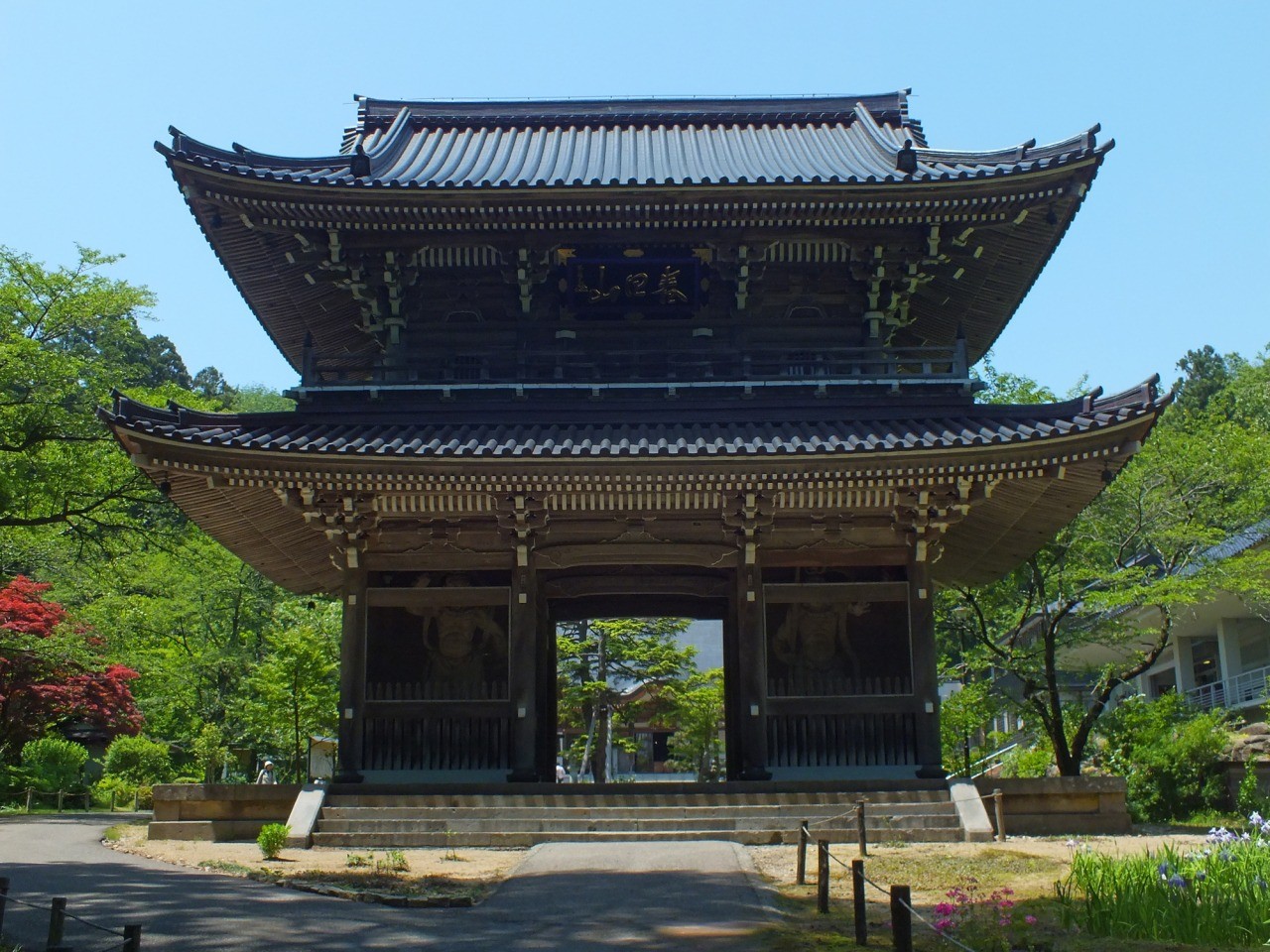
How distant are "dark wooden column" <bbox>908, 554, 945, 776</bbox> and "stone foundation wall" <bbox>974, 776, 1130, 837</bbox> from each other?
1.01 meters

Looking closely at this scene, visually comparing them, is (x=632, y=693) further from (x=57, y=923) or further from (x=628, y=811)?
(x=57, y=923)

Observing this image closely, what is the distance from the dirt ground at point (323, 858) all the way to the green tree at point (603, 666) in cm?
1968

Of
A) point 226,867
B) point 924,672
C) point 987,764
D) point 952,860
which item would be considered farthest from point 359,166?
point 987,764

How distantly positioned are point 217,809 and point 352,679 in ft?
8.58

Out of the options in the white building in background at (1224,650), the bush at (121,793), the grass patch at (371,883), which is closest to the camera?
the grass patch at (371,883)

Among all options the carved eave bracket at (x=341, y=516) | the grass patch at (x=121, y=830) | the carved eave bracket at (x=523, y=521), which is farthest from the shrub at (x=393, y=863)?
the grass patch at (x=121, y=830)

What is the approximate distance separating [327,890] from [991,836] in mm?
8132

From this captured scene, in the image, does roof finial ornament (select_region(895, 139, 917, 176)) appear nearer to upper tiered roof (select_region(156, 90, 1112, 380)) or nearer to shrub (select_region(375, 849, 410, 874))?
upper tiered roof (select_region(156, 90, 1112, 380))

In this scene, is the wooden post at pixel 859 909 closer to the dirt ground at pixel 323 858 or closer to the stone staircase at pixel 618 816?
the dirt ground at pixel 323 858

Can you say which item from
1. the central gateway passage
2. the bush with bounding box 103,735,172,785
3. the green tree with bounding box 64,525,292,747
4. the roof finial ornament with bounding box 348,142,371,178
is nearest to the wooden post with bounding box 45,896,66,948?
the roof finial ornament with bounding box 348,142,371,178

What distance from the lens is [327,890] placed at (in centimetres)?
1114

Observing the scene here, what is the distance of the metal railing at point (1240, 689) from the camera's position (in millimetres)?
34625

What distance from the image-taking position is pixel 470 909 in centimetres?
1030

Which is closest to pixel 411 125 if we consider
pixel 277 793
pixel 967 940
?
pixel 277 793
